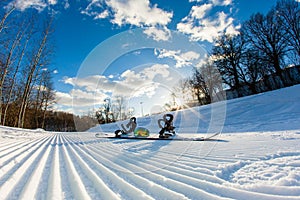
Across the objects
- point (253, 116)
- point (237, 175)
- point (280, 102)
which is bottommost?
point (237, 175)

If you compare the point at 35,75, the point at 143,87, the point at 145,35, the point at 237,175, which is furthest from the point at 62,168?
the point at 35,75

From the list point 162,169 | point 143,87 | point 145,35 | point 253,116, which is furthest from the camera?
point 253,116

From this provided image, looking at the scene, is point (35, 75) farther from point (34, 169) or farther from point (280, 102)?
point (280, 102)

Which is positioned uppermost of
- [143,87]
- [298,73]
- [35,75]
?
[35,75]

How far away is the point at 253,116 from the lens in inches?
396

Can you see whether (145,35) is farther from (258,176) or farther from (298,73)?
(298,73)

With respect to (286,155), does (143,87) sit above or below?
above

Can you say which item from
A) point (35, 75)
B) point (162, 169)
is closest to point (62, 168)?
point (162, 169)

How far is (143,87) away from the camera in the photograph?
719 cm

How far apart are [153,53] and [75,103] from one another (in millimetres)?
6452

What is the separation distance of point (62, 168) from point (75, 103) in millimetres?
8376

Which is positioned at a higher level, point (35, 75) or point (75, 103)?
point (35, 75)

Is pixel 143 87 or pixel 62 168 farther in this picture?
pixel 143 87

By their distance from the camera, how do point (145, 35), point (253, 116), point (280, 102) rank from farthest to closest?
point (280, 102) < point (253, 116) < point (145, 35)
